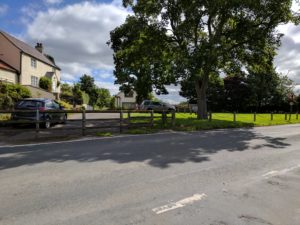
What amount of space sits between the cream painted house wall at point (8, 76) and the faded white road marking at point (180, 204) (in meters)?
29.1

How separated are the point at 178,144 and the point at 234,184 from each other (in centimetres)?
452

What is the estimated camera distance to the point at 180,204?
14.5 ft

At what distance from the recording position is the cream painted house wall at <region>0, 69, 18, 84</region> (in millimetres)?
29906

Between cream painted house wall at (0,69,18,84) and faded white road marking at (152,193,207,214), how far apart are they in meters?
29.1

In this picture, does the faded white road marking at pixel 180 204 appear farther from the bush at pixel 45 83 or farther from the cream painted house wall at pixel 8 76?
the bush at pixel 45 83

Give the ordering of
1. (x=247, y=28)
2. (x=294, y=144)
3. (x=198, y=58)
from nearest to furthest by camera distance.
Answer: (x=294, y=144) < (x=198, y=58) < (x=247, y=28)

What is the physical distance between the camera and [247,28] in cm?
1919

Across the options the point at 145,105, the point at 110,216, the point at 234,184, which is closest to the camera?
the point at 110,216

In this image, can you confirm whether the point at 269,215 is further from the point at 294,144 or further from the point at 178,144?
the point at 294,144

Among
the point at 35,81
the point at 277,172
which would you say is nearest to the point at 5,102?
the point at 35,81

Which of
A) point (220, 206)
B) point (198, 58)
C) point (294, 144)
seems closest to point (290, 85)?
point (198, 58)


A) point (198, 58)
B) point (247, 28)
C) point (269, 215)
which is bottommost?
point (269, 215)

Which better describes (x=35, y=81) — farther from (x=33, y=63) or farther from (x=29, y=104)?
(x=29, y=104)

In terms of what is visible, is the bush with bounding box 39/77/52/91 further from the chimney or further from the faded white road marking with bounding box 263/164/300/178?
the faded white road marking with bounding box 263/164/300/178
